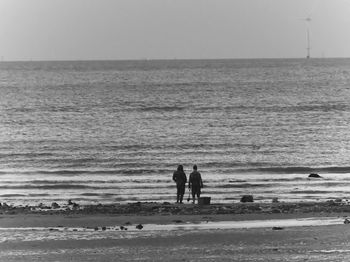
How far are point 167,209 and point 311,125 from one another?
51049 millimetres

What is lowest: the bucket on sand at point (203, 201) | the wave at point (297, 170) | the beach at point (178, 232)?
the beach at point (178, 232)

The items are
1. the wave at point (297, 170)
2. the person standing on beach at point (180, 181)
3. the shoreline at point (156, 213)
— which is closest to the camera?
the shoreline at point (156, 213)

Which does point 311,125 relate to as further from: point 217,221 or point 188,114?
point 217,221

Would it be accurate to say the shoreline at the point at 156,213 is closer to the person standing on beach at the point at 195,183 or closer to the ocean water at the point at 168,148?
the person standing on beach at the point at 195,183

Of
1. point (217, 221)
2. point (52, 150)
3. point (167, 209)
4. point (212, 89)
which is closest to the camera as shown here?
point (217, 221)

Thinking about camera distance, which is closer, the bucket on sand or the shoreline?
the shoreline

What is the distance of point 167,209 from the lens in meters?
28.7

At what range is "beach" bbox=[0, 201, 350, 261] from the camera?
19875mm

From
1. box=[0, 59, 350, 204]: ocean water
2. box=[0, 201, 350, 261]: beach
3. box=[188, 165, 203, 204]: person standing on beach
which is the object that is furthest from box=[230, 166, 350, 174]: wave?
box=[0, 201, 350, 261]: beach

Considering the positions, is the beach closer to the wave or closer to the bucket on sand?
the bucket on sand

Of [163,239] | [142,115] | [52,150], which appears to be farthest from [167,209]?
[142,115]

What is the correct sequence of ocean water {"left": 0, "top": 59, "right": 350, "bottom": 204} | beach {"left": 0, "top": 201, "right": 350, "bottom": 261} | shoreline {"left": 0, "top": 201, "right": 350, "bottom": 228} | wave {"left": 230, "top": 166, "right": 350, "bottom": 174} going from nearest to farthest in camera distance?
beach {"left": 0, "top": 201, "right": 350, "bottom": 261} → shoreline {"left": 0, "top": 201, "right": 350, "bottom": 228} → ocean water {"left": 0, "top": 59, "right": 350, "bottom": 204} → wave {"left": 230, "top": 166, "right": 350, "bottom": 174}

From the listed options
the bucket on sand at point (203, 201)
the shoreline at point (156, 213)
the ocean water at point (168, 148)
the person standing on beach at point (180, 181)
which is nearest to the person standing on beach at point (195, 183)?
the person standing on beach at point (180, 181)

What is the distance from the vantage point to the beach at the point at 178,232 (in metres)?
19.9
